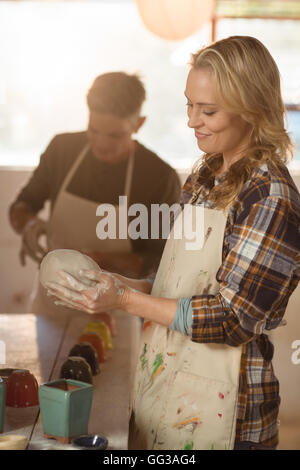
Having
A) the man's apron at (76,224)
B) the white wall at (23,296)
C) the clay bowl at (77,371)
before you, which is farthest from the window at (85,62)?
the clay bowl at (77,371)

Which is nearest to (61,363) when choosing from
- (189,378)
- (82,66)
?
(189,378)

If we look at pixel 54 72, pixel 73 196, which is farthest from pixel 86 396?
pixel 54 72

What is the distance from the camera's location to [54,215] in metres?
2.72

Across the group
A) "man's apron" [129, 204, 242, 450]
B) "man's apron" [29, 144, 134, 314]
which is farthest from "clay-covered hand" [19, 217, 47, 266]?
"man's apron" [129, 204, 242, 450]

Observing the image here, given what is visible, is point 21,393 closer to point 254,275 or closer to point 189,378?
point 189,378

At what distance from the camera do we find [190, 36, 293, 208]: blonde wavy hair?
120cm

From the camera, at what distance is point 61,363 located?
1705 millimetres

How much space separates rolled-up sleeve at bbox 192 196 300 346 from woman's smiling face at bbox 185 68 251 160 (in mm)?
165

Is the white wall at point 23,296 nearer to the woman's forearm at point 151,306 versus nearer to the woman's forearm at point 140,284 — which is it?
the woman's forearm at point 140,284

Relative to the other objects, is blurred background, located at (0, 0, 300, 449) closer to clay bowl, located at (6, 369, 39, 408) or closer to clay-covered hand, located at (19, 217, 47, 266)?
clay-covered hand, located at (19, 217, 47, 266)

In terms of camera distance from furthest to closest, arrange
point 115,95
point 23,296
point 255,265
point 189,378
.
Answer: point 23,296
point 115,95
point 189,378
point 255,265

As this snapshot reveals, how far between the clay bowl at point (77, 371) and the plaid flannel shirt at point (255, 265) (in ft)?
1.28

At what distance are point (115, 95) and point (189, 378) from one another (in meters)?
1.31
